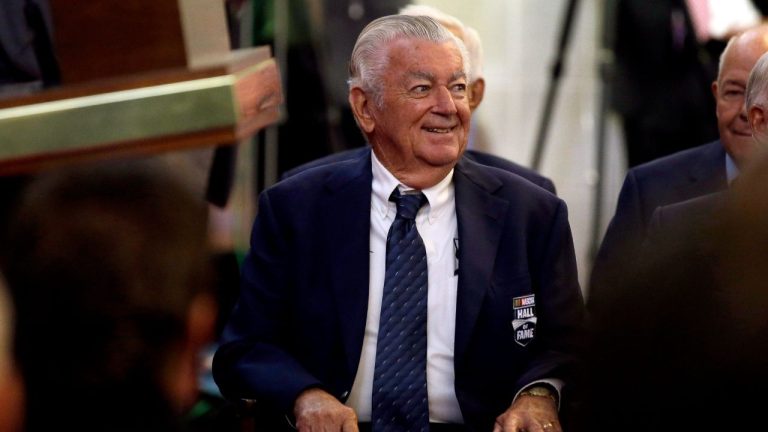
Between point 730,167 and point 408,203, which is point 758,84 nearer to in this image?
point 730,167

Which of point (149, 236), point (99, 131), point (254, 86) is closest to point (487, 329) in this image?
point (254, 86)

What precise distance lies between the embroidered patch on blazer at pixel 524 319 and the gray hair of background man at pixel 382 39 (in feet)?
1.80

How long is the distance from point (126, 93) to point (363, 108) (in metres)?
1.23

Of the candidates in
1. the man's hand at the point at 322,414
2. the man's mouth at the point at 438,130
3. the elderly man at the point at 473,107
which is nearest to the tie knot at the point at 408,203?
the man's mouth at the point at 438,130

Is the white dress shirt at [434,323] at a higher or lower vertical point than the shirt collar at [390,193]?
lower

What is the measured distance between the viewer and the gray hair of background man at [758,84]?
2.95 metres

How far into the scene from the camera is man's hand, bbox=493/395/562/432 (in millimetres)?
2480

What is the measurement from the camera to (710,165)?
3330mm

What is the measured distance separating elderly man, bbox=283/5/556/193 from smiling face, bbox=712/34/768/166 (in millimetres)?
479

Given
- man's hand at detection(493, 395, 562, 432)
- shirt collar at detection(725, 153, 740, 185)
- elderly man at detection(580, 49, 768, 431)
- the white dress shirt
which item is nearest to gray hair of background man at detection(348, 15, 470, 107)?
the white dress shirt

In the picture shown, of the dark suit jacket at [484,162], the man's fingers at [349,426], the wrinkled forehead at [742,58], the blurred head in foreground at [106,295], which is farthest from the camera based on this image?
the wrinkled forehead at [742,58]

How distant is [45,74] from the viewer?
8.28 ft

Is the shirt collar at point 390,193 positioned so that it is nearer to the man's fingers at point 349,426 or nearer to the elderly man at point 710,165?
the man's fingers at point 349,426

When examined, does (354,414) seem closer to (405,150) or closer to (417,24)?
(405,150)
